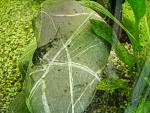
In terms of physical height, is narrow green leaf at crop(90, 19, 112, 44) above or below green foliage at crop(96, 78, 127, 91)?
above

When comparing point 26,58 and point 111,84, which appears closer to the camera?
point 111,84

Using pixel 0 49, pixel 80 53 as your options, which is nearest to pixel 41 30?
pixel 80 53

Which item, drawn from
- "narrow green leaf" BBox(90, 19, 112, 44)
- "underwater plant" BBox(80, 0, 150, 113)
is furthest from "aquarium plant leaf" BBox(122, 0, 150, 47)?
"narrow green leaf" BBox(90, 19, 112, 44)

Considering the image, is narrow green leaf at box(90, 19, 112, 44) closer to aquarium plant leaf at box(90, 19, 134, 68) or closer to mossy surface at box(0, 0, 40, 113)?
aquarium plant leaf at box(90, 19, 134, 68)

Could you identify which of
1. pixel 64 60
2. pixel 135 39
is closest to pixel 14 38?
pixel 64 60

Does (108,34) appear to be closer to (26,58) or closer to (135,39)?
(135,39)

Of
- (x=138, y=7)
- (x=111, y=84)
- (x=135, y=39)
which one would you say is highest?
(x=138, y=7)

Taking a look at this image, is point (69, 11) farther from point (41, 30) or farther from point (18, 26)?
point (18, 26)
